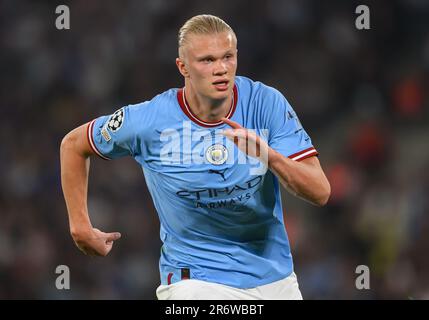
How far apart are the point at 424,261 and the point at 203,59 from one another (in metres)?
4.53

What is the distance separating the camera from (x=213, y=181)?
4547 mm

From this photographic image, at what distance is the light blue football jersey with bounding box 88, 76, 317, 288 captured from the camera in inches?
179

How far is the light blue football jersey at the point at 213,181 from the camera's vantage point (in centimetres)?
455

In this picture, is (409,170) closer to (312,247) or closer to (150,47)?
(312,247)

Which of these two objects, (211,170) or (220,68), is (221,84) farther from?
(211,170)

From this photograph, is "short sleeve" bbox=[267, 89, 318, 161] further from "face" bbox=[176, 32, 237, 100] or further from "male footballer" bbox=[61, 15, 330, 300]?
"face" bbox=[176, 32, 237, 100]

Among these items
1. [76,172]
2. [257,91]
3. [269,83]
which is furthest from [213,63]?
[269,83]

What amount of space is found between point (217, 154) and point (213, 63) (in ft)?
1.53

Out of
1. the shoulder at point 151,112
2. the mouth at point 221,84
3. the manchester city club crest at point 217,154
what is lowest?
the manchester city club crest at point 217,154

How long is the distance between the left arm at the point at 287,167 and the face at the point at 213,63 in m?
0.39

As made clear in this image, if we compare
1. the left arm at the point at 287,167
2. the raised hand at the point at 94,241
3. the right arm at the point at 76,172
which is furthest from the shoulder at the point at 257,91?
the raised hand at the point at 94,241

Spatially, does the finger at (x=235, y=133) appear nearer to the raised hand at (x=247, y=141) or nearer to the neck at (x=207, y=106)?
the raised hand at (x=247, y=141)

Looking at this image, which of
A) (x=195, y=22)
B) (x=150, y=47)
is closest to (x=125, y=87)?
(x=150, y=47)

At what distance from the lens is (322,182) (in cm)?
434
